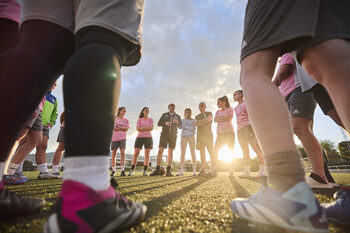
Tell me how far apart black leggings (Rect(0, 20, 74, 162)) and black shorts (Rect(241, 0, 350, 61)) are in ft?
3.32

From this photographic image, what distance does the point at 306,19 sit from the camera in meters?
0.87

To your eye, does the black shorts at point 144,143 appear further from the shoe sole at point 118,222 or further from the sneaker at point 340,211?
the sneaker at point 340,211

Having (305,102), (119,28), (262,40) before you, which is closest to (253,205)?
(262,40)

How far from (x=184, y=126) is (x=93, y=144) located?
19.2 ft

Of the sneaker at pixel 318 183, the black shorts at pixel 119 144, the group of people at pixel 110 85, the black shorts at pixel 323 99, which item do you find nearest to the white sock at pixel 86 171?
the group of people at pixel 110 85

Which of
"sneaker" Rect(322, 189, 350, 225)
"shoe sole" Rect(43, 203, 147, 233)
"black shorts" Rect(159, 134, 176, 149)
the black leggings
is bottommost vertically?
"sneaker" Rect(322, 189, 350, 225)

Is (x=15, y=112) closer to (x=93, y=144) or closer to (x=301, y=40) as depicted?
(x=93, y=144)

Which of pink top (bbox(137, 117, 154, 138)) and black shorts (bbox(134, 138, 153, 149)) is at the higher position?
pink top (bbox(137, 117, 154, 138))

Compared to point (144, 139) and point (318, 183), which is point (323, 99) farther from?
point (144, 139)

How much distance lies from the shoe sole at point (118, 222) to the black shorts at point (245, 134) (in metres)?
4.21

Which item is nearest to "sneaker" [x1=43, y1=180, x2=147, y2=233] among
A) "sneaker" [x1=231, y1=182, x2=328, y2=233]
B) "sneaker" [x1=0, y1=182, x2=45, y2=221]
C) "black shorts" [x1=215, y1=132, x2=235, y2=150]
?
"sneaker" [x1=0, y1=182, x2=45, y2=221]

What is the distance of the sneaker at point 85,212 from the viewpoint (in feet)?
1.76

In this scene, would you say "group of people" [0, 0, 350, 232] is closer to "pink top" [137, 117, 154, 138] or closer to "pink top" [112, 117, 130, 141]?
"pink top" [137, 117, 154, 138]

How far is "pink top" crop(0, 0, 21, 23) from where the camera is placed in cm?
99
